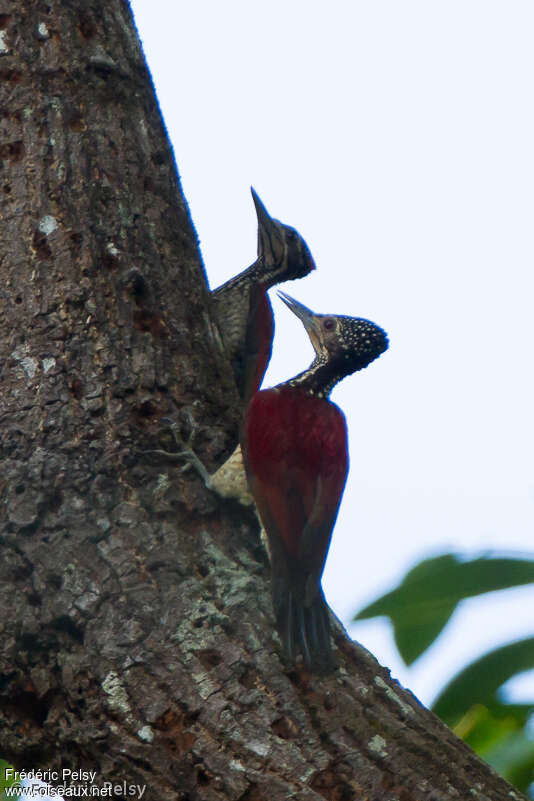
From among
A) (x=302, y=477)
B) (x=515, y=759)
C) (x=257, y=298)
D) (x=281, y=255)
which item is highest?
(x=281, y=255)

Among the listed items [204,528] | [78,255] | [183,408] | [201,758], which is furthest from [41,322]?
[201,758]

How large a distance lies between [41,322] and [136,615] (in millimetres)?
895

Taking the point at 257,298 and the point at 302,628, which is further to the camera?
the point at 257,298

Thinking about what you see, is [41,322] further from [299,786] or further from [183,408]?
[299,786]

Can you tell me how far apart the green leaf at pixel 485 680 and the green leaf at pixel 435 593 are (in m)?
0.17

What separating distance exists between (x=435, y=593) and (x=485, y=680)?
363 millimetres

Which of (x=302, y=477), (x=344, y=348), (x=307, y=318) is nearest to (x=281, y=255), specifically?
(x=307, y=318)

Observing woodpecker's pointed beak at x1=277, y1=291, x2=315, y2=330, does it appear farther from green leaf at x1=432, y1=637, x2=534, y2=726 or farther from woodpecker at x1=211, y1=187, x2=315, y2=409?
green leaf at x1=432, y1=637, x2=534, y2=726

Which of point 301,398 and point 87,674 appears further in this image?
point 301,398

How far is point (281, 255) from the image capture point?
15.9 feet

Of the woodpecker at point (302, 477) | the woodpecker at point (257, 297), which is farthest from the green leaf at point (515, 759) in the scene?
the woodpecker at point (257, 297)

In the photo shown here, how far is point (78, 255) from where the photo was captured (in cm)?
307

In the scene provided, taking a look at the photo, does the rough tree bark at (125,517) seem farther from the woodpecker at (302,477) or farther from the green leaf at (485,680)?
the green leaf at (485,680)

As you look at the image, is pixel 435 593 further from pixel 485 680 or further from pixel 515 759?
pixel 515 759
